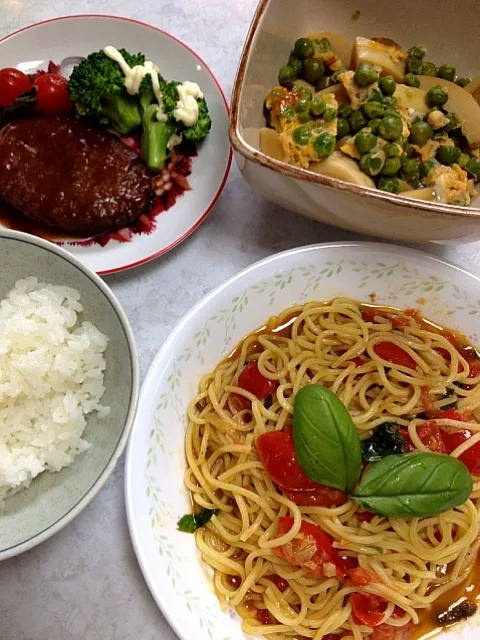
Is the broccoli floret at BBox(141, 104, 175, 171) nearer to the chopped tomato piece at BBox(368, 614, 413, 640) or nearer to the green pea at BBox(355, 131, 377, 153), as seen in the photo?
the green pea at BBox(355, 131, 377, 153)

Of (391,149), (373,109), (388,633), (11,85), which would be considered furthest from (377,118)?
(388,633)

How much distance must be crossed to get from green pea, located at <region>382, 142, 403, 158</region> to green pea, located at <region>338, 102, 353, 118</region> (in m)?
0.21

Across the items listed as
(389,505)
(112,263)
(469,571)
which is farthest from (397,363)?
(112,263)

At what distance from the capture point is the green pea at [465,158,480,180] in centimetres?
209

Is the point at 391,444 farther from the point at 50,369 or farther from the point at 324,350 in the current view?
the point at 50,369

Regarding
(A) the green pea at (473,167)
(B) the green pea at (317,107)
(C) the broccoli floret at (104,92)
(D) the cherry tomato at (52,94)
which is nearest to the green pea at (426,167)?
(A) the green pea at (473,167)

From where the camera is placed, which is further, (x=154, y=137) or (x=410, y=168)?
(x=154, y=137)

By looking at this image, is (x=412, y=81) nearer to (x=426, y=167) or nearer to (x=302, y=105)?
(x=426, y=167)

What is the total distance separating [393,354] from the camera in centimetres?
221

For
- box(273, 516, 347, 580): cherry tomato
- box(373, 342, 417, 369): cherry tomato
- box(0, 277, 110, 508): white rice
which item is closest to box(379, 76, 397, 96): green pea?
box(373, 342, 417, 369): cherry tomato

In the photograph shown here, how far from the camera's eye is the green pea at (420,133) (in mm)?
2084

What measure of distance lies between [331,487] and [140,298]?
3.40 ft

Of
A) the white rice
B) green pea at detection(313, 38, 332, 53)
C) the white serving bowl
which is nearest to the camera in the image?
the white serving bowl

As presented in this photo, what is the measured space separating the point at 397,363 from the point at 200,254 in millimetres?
901
